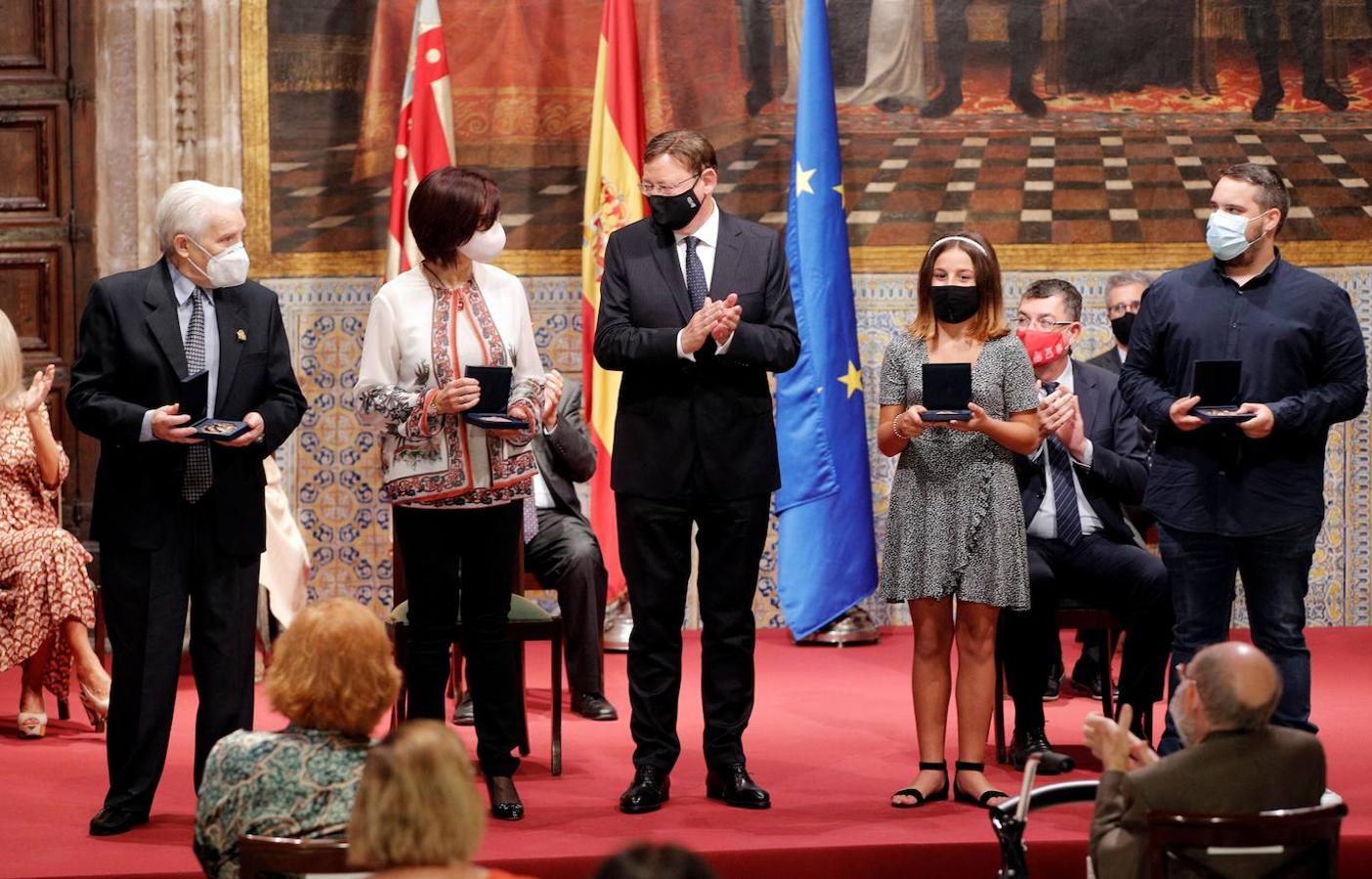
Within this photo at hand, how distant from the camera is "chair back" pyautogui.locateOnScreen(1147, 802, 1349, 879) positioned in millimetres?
2551

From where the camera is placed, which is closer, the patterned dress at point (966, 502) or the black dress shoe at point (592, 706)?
the patterned dress at point (966, 502)

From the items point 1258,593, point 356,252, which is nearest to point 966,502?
point 1258,593

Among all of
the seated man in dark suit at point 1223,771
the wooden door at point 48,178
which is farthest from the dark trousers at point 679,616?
the wooden door at point 48,178

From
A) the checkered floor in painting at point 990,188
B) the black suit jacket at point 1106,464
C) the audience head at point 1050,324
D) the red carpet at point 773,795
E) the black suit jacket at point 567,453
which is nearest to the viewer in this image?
the red carpet at point 773,795

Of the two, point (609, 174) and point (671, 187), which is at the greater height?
point (609, 174)

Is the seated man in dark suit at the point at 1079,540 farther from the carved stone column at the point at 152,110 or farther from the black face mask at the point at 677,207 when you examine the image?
the carved stone column at the point at 152,110

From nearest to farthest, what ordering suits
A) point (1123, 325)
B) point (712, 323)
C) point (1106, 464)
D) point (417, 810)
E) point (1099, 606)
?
point (417, 810) < point (712, 323) < point (1099, 606) < point (1106, 464) < point (1123, 325)

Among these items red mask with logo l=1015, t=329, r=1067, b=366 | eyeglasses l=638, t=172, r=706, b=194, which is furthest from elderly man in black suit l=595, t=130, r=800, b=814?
red mask with logo l=1015, t=329, r=1067, b=366

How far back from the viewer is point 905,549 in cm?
434

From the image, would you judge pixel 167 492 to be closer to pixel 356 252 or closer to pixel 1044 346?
pixel 1044 346

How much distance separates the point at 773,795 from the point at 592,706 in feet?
4.20

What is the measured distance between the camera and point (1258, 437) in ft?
14.0

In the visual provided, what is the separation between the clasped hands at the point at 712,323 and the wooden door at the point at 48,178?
400 cm

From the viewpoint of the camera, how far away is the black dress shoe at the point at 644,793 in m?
4.23
